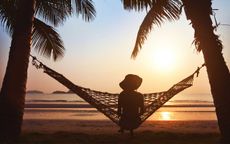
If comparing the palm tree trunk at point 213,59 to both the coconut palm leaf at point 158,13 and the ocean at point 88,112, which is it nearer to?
the coconut palm leaf at point 158,13

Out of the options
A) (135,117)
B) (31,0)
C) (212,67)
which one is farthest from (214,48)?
(31,0)

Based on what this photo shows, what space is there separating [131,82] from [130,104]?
38cm

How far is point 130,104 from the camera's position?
7445 mm

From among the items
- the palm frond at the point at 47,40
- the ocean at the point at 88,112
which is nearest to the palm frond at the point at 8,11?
the palm frond at the point at 47,40

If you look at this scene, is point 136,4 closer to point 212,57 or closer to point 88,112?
point 212,57

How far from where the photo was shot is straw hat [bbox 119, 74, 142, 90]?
295 inches

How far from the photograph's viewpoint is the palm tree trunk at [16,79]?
24.7 feet

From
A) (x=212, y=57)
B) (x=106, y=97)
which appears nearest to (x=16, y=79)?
(x=106, y=97)

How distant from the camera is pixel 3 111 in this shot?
24.7 ft

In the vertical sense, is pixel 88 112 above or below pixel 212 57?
below

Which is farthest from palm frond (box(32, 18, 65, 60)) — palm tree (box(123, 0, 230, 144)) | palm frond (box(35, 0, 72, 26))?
palm tree (box(123, 0, 230, 144))

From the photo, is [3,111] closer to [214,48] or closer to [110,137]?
[110,137]

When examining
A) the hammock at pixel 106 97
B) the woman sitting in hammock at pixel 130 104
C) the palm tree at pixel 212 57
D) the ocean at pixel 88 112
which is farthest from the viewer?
the ocean at pixel 88 112

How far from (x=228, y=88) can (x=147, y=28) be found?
333 centimetres
